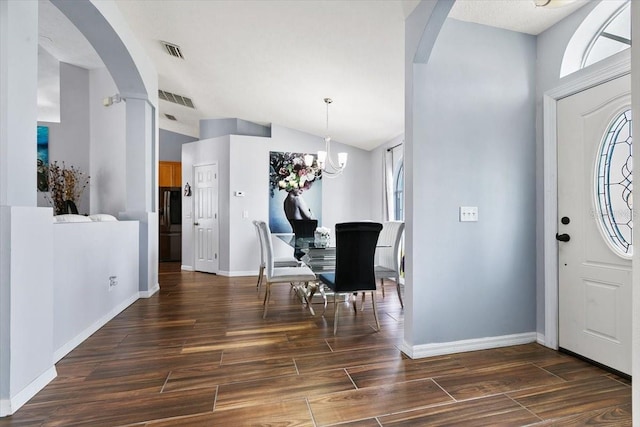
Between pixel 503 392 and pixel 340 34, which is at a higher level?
pixel 340 34

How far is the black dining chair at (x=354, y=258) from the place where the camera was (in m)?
2.68

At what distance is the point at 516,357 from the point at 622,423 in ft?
2.38

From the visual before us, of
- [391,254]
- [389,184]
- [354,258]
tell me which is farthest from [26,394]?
[389,184]

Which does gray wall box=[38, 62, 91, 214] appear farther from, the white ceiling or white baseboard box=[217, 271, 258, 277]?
white baseboard box=[217, 271, 258, 277]

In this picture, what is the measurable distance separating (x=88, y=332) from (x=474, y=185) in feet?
11.2

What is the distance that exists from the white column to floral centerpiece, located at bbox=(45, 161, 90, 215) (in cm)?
260

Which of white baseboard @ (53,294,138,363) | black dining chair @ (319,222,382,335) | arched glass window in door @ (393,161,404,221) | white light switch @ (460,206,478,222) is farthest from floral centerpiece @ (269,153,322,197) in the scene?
white light switch @ (460,206,478,222)

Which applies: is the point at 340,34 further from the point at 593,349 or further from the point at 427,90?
the point at 593,349

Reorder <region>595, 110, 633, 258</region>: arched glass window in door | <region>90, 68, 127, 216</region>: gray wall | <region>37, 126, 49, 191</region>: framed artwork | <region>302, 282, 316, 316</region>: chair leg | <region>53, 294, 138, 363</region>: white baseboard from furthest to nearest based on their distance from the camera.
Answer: <region>37, 126, 49, 191</region>: framed artwork, <region>90, 68, 127, 216</region>: gray wall, <region>302, 282, 316, 316</region>: chair leg, <region>53, 294, 138, 363</region>: white baseboard, <region>595, 110, 633, 258</region>: arched glass window in door

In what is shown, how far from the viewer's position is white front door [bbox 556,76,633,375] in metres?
1.98

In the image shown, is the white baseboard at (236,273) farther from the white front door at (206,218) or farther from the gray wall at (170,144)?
the gray wall at (170,144)

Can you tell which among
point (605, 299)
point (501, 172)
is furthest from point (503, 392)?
point (501, 172)

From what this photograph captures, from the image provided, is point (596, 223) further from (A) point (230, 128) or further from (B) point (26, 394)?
(A) point (230, 128)

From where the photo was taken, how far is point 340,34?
9.39 ft
